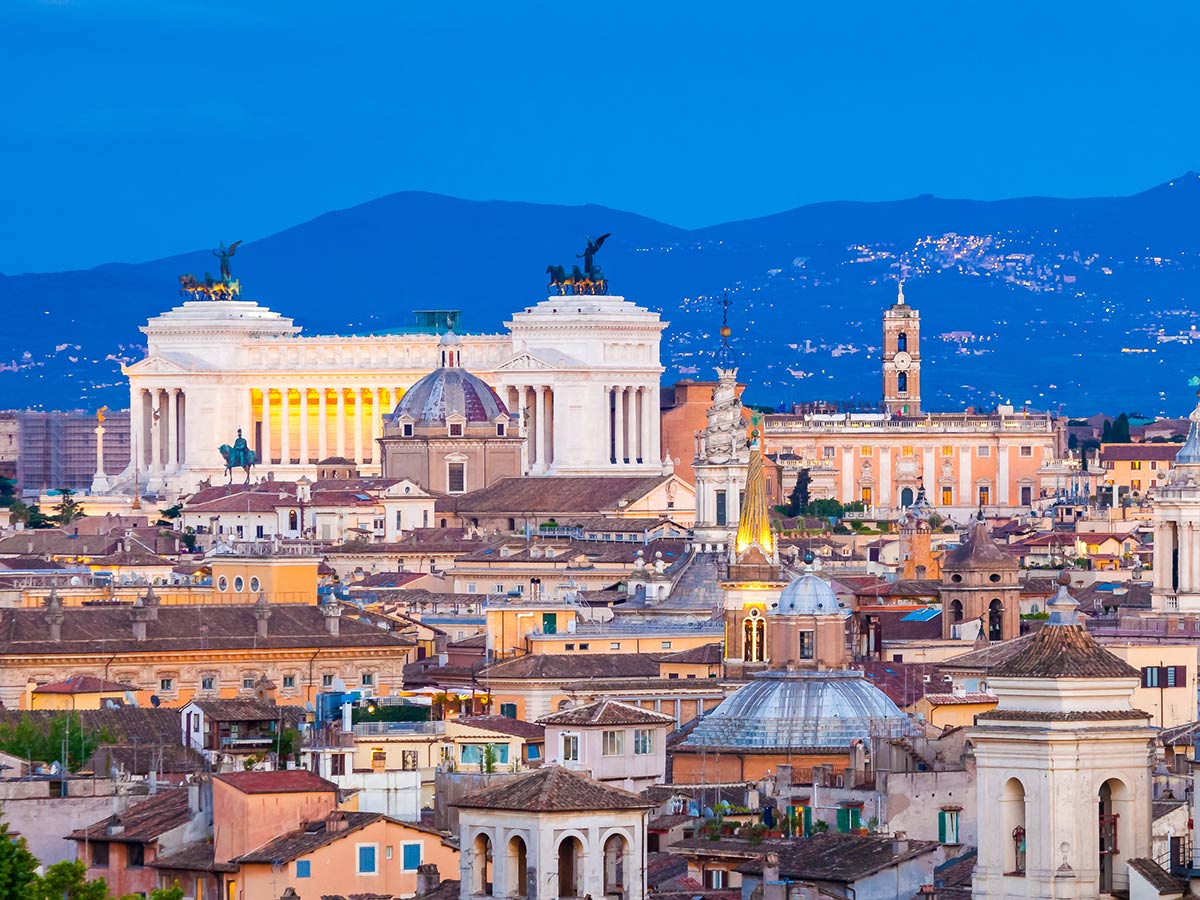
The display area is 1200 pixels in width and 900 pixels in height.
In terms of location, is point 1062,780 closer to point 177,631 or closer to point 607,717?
point 607,717

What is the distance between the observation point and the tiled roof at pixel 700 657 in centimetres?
6035

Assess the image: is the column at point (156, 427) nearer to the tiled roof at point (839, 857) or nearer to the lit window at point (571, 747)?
the lit window at point (571, 747)

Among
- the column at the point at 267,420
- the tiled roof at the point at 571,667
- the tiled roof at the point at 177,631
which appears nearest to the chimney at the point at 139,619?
the tiled roof at the point at 177,631

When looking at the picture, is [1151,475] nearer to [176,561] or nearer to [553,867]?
[176,561]

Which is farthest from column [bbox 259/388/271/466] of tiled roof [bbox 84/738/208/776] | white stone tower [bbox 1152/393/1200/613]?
tiled roof [bbox 84/738/208/776]

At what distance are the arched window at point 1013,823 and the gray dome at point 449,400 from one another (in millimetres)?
110471

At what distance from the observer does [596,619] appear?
7275 cm

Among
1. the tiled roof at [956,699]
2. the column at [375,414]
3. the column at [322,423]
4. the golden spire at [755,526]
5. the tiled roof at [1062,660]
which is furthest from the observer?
the column at [322,423]

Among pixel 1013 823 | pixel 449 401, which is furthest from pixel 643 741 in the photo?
pixel 449 401

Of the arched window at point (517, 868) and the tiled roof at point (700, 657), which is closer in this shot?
the arched window at point (517, 868)

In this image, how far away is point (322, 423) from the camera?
16788 centimetres

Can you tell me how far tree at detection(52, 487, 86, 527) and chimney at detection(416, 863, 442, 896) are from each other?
9356 cm

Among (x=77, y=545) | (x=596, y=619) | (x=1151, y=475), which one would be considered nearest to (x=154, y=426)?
(x=1151, y=475)

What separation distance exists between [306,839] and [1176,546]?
39.8 meters
